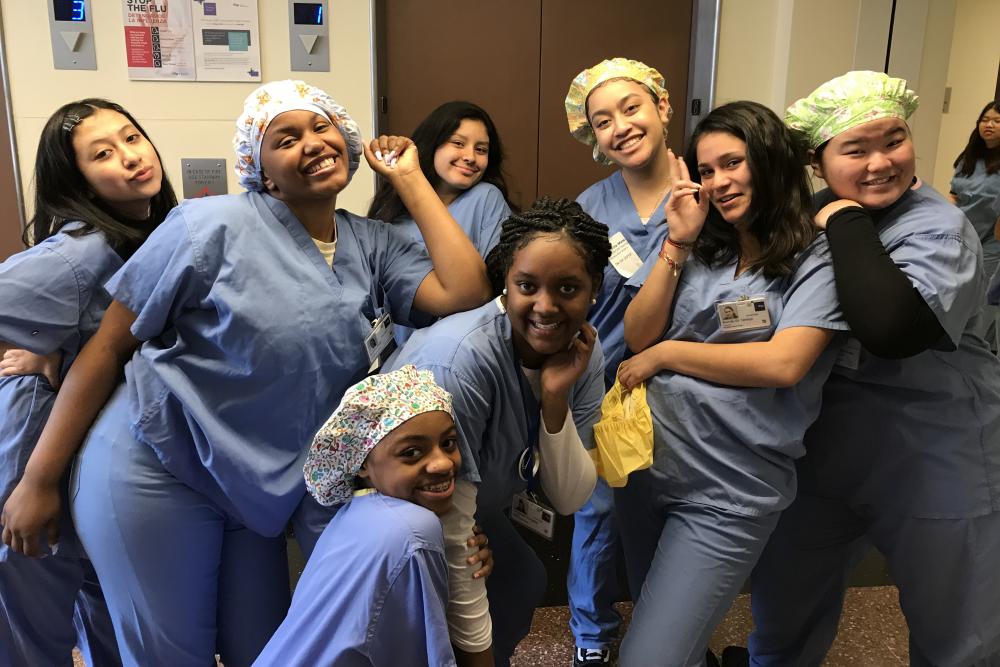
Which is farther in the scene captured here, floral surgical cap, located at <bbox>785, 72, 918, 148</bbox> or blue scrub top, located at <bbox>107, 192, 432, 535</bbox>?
floral surgical cap, located at <bbox>785, 72, 918, 148</bbox>

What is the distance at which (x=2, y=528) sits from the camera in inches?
56.3

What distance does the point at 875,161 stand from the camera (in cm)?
144

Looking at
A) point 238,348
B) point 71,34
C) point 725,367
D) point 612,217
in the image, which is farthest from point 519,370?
point 71,34

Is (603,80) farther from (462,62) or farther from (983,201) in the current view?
(983,201)

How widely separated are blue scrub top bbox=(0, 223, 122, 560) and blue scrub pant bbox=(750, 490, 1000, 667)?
1611mm

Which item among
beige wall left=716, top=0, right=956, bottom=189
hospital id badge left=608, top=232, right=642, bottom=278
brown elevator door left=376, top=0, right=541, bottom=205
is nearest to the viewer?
hospital id badge left=608, top=232, right=642, bottom=278

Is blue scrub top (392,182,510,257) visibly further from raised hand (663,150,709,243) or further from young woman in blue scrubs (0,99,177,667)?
young woman in blue scrubs (0,99,177,667)

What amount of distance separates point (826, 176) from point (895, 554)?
843 mm

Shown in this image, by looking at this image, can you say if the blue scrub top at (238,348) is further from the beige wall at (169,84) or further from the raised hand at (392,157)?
the beige wall at (169,84)

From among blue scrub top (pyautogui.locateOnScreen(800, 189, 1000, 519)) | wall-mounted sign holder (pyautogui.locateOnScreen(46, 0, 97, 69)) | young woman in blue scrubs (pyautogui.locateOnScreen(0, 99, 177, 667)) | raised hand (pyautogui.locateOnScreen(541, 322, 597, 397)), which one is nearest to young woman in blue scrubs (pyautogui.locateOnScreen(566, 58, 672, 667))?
raised hand (pyautogui.locateOnScreen(541, 322, 597, 397))

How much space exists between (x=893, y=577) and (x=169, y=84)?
9.90 ft

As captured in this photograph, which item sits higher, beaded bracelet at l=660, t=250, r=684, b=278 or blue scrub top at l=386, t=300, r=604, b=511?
beaded bracelet at l=660, t=250, r=684, b=278

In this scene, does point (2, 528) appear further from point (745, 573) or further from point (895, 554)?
point (895, 554)

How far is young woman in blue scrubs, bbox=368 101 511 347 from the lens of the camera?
2039 millimetres
